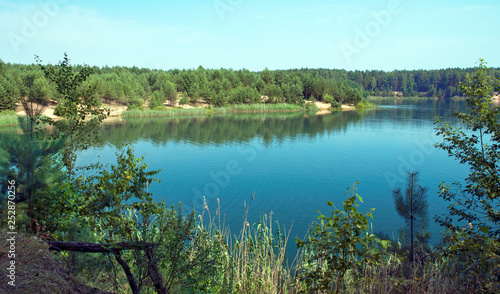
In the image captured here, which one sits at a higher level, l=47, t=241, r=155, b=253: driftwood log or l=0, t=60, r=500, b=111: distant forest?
l=0, t=60, r=500, b=111: distant forest

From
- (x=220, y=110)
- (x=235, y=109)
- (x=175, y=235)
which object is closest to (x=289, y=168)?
(x=175, y=235)

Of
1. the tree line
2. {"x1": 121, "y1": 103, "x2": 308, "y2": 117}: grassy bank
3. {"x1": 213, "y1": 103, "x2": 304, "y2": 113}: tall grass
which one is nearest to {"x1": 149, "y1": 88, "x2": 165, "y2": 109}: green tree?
{"x1": 121, "y1": 103, "x2": 308, "y2": 117}: grassy bank

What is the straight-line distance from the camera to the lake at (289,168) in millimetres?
15445

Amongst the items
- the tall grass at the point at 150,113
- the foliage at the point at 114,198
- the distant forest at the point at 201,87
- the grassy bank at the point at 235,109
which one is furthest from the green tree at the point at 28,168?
the grassy bank at the point at 235,109

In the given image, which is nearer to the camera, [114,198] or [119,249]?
[119,249]

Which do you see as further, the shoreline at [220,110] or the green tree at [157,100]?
the green tree at [157,100]

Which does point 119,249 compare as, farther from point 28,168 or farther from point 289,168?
point 289,168

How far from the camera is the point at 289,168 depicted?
2336 centimetres

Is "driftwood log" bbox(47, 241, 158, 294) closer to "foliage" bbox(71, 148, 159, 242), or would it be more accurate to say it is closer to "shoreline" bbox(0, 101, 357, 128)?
"foliage" bbox(71, 148, 159, 242)

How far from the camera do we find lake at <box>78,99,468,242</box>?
1545 centimetres

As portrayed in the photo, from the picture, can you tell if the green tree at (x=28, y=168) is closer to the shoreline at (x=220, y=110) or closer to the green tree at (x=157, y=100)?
the shoreline at (x=220, y=110)

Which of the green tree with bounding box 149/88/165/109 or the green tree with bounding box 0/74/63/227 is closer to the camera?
the green tree with bounding box 0/74/63/227

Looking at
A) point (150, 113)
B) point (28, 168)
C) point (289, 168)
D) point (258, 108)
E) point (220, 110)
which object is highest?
point (258, 108)

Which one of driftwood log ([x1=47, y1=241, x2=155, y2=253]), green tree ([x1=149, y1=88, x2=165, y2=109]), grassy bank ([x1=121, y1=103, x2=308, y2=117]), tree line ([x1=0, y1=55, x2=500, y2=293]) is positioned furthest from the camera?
green tree ([x1=149, y1=88, x2=165, y2=109])
